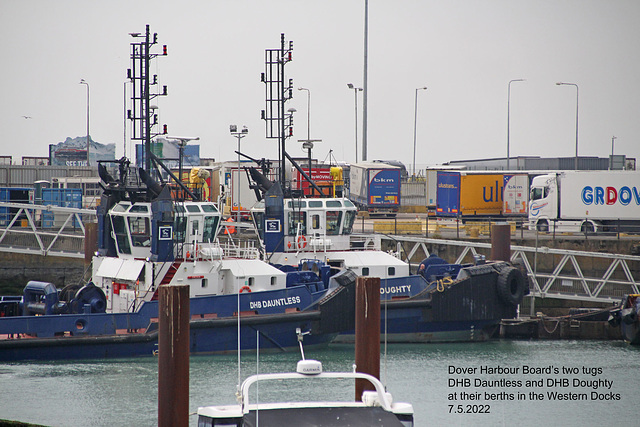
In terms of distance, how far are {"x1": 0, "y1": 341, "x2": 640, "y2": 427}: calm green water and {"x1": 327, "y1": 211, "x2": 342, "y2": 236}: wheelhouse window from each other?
11.6 ft

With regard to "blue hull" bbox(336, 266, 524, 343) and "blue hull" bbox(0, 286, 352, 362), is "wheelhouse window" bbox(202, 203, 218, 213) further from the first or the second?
"blue hull" bbox(336, 266, 524, 343)

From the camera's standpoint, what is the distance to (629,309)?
21891mm

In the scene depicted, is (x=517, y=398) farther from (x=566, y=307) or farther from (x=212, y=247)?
(x=566, y=307)

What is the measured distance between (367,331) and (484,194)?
1167 inches

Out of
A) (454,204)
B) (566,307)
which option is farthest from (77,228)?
(566,307)

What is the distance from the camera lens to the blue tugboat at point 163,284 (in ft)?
60.0

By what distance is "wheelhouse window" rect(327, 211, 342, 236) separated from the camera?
23.0 metres

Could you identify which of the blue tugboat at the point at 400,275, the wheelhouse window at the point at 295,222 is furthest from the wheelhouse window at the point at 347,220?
the wheelhouse window at the point at 295,222

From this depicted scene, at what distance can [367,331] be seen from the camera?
1266cm

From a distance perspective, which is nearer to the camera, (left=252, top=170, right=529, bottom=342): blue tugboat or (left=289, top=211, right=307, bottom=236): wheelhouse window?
(left=252, top=170, right=529, bottom=342): blue tugboat

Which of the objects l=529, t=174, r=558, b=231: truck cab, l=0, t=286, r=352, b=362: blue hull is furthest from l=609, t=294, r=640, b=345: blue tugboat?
l=529, t=174, r=558, b=231: truck cab

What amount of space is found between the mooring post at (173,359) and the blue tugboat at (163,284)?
7.55 m

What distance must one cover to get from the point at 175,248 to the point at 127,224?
1296 mm

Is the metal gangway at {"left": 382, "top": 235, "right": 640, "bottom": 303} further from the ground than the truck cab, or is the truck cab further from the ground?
the truck cab
